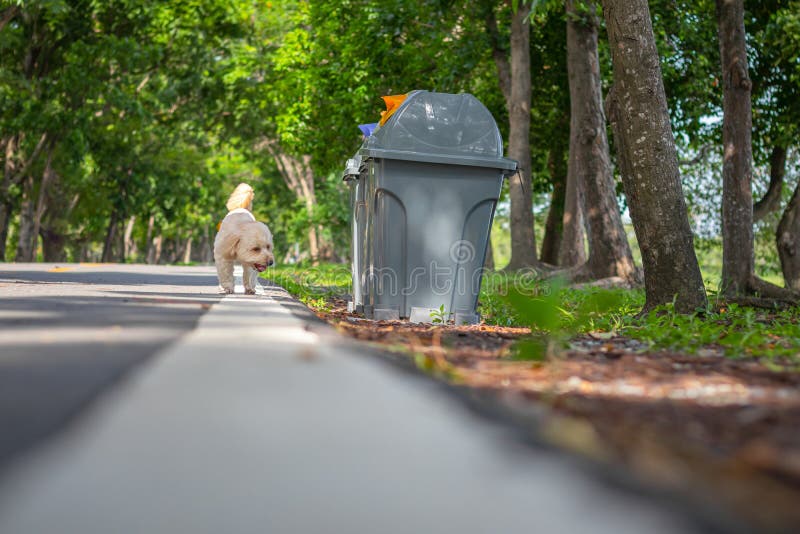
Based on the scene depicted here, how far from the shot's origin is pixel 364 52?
871 inches

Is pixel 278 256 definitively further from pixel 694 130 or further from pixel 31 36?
pixel 694 130

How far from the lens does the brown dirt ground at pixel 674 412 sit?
1668 mm

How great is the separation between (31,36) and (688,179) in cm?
2127

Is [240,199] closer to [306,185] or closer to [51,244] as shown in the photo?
[306,185]

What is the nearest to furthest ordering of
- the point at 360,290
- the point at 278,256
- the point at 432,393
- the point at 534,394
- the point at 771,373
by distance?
the point at 432,393, the point at 534,394, the point at 771,373, the point at 360,290, the point at 278,256

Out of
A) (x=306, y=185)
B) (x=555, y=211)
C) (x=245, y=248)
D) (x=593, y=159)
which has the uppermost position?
(x=306, y=185)

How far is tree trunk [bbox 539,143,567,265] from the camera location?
24.2m

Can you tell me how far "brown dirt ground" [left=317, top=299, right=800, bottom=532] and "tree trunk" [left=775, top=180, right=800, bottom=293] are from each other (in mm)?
11442

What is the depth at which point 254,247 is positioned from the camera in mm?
9000

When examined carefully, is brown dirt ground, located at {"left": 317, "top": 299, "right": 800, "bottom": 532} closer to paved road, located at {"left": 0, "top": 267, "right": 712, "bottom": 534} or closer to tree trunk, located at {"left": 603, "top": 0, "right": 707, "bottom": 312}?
Answer: paved road, located at {"left": 0, "top": 267, "right": 712, "bottom": 534}

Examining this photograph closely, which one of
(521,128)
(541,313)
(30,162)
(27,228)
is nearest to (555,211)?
(521,128)

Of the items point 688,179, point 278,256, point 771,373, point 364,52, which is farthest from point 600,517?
point 278,256

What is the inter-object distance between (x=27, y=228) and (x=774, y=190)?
76.2 ft

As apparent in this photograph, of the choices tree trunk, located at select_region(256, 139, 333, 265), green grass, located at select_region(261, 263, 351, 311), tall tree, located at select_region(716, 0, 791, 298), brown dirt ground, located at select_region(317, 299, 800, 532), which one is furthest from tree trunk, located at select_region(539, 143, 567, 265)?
brown dirt ground, located at select_region(317, 299, 800, 532)
